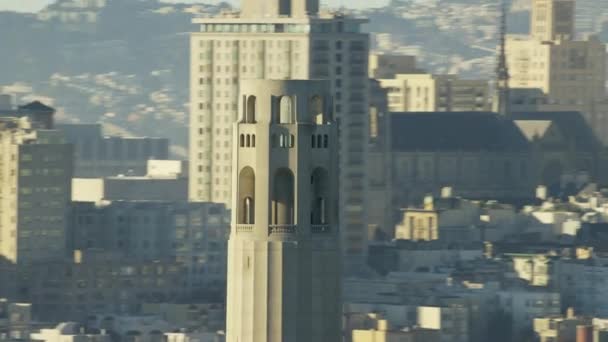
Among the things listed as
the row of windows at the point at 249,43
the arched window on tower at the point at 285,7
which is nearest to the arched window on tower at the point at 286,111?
the row of windows at the point at 249,43

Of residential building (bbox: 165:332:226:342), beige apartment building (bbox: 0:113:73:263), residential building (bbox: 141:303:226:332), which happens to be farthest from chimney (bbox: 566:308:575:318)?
beige apartment building (bbox: 0:113:73:263)

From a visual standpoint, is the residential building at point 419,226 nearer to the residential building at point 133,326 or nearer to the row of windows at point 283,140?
the residential building at point 133,326

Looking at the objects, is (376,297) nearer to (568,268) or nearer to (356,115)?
(568,268)

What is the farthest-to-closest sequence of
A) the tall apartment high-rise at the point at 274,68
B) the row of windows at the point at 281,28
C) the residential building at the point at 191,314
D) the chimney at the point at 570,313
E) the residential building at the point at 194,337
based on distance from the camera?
1. the row of windows at the point at 281,28
2. the tall apartment high-rise at the point at 274,68
3. the chimney at the point at 570,313
4. the residential building at the point at 191,314
5. the residential building at the point at 194,337

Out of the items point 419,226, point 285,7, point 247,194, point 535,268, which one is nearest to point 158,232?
point 285,7

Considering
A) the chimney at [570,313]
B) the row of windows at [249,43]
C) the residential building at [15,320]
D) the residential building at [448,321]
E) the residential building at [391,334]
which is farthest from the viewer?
the row of windows at [249,43]

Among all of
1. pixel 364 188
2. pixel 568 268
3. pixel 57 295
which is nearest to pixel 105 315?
pixel 57 295
